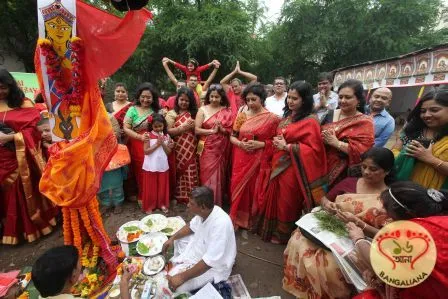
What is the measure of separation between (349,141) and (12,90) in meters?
3.86

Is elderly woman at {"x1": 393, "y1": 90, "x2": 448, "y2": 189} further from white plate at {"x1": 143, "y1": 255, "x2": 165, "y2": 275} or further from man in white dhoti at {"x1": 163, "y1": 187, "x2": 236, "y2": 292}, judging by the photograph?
white plate at {"x1": 143, "y1": 255, "x2": 165, "y2": 275}

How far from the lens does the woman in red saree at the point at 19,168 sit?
120 inches

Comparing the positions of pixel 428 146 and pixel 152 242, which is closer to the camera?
pixel 428 146

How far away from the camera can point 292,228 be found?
10.7 feet

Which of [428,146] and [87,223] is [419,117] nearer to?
[428,146]

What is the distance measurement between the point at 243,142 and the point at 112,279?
2.08 m

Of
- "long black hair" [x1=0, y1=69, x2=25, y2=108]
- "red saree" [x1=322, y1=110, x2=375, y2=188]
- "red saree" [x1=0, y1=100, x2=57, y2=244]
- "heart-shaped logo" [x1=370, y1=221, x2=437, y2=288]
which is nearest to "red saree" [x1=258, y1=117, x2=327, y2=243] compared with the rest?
"red saree" [x1=322, y1=110, x2=375, y2=188]

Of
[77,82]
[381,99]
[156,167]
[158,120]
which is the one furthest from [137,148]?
[381,99]

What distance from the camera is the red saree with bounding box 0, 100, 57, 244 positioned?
310 cm

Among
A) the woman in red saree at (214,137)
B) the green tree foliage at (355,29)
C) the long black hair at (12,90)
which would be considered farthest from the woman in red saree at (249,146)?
the green tree foliage at (355,29)

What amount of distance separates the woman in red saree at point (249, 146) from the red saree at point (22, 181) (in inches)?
99.6

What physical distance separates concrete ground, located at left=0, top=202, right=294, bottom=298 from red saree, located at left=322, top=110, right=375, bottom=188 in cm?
113

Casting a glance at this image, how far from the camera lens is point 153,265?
267 cm

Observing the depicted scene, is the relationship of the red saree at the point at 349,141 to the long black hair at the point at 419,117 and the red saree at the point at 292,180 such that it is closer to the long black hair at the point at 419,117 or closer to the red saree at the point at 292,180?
the red saree at the point at 292,180
